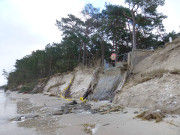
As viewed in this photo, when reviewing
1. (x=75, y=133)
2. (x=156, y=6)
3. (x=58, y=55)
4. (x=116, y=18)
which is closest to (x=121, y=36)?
(x=116, y=18)

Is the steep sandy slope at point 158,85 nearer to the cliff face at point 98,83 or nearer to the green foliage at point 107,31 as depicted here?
the cliff face at point 98,83

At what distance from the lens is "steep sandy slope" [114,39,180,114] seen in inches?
220

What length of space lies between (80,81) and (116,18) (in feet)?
30.0

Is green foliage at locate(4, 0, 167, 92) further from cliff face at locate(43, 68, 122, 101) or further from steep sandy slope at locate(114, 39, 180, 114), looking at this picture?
steep sandy slope at locate(114, 39, 180, 114)

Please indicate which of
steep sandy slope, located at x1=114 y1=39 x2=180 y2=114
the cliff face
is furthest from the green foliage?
steep sandy slope, located at x1=114 y1=39 x2=180 y2=114

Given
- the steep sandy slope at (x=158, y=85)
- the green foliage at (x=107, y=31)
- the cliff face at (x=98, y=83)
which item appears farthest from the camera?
the green foliage at (x=107, y=31)

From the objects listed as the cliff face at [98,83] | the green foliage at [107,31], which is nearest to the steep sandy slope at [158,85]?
the cliff face at [98,83]

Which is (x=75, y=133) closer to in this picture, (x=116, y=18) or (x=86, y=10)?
(x=116, y=18)

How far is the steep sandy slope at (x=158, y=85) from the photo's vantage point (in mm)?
5598

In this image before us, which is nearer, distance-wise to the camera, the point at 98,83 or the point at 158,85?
the point at 158,85

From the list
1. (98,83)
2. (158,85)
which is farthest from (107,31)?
(158,85)

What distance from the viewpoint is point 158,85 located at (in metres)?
6.68

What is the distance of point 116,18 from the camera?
17625 mm

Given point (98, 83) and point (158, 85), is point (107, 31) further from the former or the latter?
point (158, 85)
